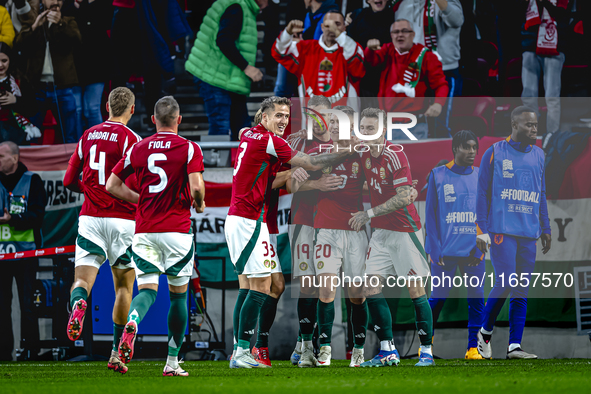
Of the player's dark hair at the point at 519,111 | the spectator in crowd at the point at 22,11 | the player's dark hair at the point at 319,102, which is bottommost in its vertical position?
the player's dark hair at the point at 519,111

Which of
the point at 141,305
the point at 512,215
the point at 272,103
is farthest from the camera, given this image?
the point at 512,215

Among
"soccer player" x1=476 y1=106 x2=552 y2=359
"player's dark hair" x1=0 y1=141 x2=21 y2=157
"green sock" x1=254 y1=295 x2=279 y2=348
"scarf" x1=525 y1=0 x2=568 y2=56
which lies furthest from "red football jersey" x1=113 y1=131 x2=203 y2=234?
"scarf" x1=525 y1=0 x2=568 y2=56

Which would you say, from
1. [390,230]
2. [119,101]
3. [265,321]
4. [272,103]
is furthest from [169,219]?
[390,230]

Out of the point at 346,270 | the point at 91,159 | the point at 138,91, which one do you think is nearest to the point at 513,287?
the point at 346,270

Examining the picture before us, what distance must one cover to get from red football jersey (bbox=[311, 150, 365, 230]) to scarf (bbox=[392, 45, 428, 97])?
2034 millimetres

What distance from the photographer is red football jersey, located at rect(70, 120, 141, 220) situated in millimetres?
4848

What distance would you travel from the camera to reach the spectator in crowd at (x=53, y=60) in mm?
7992

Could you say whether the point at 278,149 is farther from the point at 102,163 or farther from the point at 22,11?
the point at 22,11

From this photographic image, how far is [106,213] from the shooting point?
4836 mm

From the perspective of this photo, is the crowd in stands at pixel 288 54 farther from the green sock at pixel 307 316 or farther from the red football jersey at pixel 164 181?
the red football jersey at pixel 164 181

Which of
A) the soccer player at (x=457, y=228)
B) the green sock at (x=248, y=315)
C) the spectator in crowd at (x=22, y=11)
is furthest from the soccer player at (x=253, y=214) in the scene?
the spectator in crowd at (x=22, y=11)

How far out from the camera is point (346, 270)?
19.0 ft

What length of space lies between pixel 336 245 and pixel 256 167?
129 centimetres

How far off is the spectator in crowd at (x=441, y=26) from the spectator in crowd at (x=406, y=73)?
0.27ft
